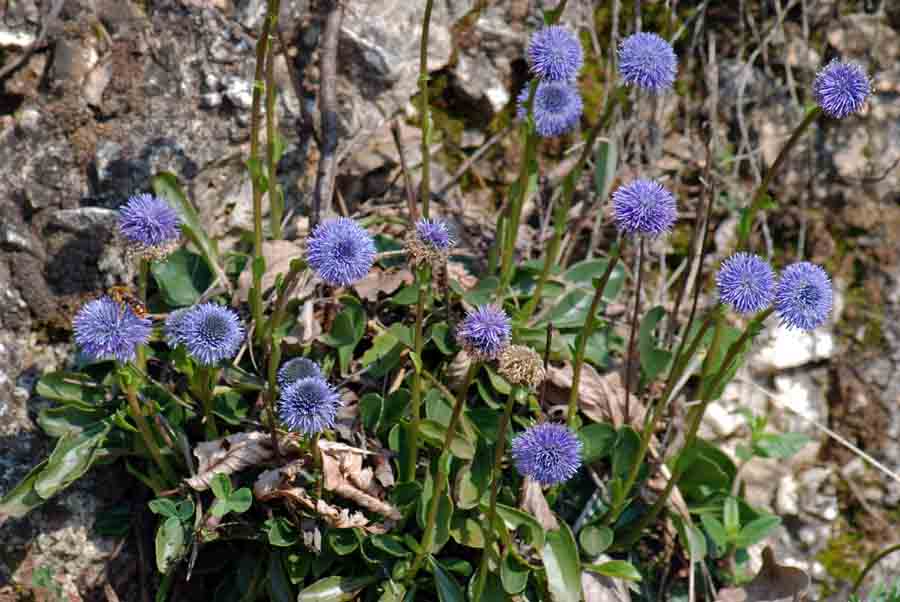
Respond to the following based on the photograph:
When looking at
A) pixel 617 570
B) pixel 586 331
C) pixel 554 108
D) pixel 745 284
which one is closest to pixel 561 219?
pixel 554 108

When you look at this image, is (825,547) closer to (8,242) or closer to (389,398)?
(389,398)

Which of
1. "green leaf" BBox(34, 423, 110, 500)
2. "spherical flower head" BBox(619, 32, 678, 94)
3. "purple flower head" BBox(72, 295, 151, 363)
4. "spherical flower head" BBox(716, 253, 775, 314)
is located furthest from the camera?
"green leaf" BBox(34, 423, 110, 500)

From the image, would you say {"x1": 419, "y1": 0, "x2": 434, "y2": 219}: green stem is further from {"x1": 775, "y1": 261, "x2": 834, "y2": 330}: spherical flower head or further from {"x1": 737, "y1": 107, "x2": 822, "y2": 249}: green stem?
{"x1": 775, "y1": 261, "x2": 834, "y2": 330}: spherical flower head

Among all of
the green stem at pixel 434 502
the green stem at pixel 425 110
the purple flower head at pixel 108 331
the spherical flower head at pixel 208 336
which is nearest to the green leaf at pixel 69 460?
the purple flower head at pixel 108 331

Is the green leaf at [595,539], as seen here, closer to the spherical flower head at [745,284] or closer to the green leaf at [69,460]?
the spherical flower head at [745,284]

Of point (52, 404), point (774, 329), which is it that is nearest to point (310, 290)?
Answer: point (52, 404)

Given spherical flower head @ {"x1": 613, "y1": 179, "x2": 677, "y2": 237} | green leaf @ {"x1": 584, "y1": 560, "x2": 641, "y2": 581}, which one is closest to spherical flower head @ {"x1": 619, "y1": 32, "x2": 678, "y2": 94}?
spherical flower head @ {"x1": 613, "y1": 179, "x2": 677, "y2": 237}
